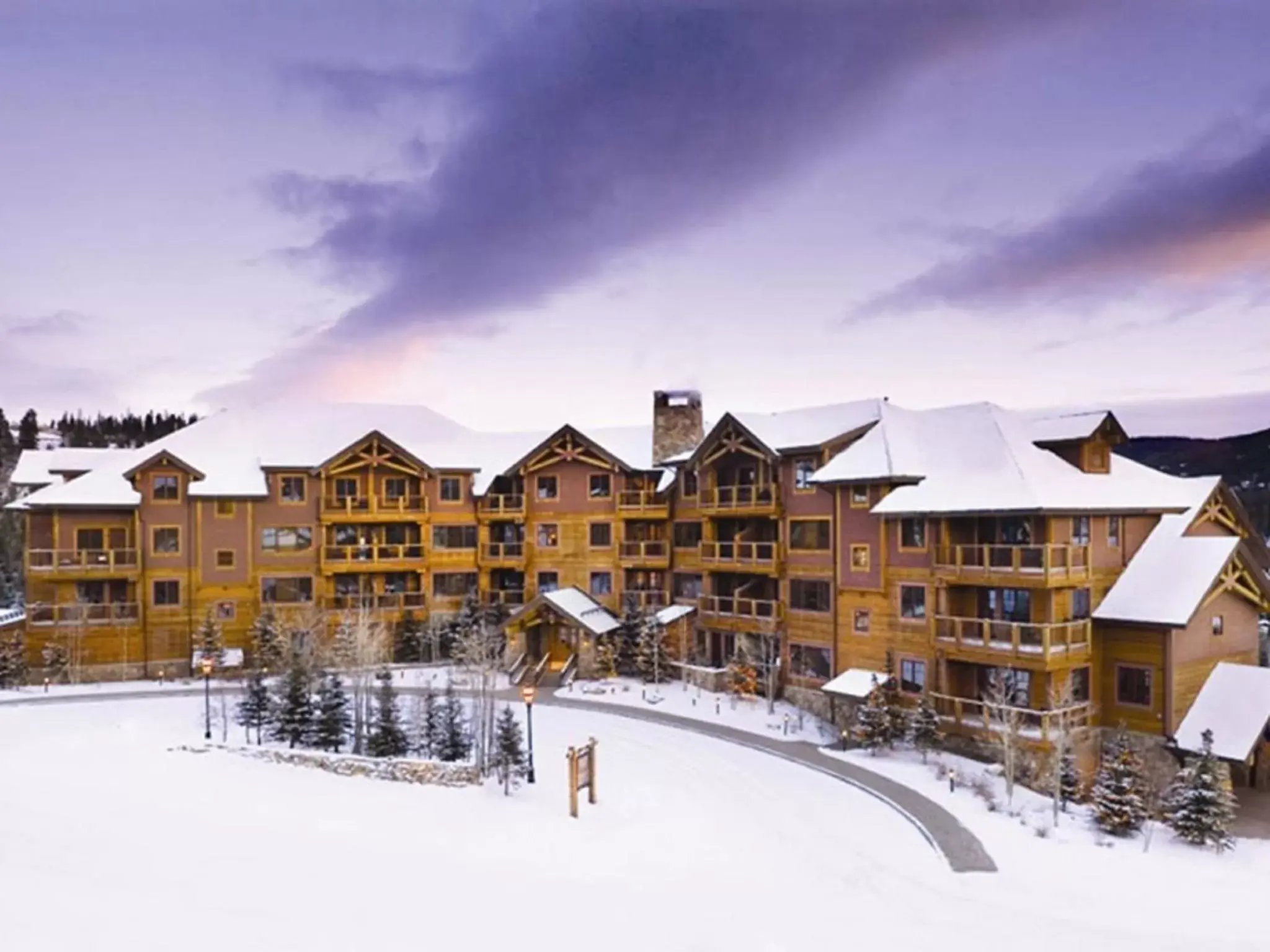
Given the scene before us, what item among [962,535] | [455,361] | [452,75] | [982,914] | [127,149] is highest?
[452,75]

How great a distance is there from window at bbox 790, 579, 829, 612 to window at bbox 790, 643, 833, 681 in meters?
1.40

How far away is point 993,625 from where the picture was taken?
81.8 ft

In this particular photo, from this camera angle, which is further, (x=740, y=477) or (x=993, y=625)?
(x=740, y=477)

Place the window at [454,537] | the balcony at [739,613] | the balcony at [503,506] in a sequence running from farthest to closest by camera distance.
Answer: the balcony at [503,506] → the window at [454,537] → the balcony at [739,613]

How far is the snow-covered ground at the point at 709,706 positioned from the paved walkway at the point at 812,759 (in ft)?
1.80

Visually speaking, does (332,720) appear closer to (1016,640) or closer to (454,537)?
(454,537)

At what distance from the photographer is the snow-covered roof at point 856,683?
26484 millimetres

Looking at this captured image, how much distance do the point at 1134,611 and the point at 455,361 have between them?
33764mm

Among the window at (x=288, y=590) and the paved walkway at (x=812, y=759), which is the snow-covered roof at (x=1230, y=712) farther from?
the window at (x=288, y=590)

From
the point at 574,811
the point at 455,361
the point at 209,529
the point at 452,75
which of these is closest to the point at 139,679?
the point at 209,529

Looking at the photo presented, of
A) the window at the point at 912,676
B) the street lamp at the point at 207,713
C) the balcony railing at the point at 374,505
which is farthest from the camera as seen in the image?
the balcony railing at the point at 374,505

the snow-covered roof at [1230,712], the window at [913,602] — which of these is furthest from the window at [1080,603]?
the window at [913,602]

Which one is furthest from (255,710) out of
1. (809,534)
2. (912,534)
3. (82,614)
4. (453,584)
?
(912,534)

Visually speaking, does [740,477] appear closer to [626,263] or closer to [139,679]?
[626,263]
